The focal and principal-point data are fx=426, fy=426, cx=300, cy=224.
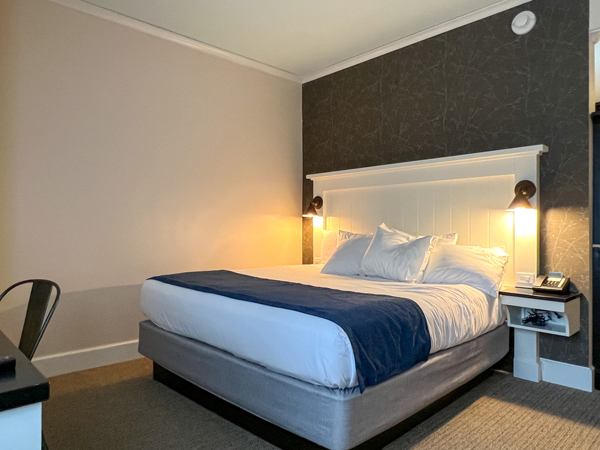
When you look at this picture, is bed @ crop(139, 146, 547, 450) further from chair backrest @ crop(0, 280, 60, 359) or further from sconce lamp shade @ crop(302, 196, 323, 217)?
chair backrest @ crop(0, 280, 60, 359)

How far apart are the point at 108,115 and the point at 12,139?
0.71m

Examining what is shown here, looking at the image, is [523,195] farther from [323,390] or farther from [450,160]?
[323,390]

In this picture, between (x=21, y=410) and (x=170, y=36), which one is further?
(x=170, y=36)

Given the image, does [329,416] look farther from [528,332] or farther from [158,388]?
[528,332]

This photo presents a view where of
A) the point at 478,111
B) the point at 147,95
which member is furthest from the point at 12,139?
the point at 478,111

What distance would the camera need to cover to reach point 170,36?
3791 mm

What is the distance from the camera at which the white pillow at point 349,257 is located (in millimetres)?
3443

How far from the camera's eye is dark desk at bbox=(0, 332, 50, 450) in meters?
0.73

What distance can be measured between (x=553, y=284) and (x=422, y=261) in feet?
2.73

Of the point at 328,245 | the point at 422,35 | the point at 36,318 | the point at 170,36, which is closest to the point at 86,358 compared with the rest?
the point at 36,318

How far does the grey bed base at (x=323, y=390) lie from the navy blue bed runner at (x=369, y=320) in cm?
9

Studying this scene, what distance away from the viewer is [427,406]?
2324mm

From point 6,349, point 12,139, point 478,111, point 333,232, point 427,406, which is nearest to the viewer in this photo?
point 6,349

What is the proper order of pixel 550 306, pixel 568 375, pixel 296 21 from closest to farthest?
pixel 550 306 → pixel 568 375 → pixel 296 21
